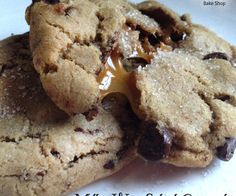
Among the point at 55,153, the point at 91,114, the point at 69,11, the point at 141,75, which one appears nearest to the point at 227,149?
the point at 141,75

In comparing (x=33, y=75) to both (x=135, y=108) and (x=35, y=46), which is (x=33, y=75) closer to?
(x=35, y=46)

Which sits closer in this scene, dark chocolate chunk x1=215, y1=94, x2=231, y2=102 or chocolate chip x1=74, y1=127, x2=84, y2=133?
chocolate chip x1=74, y1=127, x2=84, y2=133

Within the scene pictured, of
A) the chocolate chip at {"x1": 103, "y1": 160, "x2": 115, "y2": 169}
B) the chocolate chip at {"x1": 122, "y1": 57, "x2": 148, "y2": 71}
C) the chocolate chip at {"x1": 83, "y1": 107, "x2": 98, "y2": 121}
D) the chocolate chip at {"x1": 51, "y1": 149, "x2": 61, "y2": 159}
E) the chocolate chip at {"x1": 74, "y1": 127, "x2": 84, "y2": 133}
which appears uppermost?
the chocolate chip at {"x1": 122, "y1": 57, "x2": 148, "y2": 71}

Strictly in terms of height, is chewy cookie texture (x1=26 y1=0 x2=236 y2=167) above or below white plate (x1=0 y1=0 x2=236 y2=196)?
above

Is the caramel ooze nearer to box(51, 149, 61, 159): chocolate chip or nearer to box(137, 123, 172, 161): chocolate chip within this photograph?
box(137, 123, 172, 161): chocolate chip

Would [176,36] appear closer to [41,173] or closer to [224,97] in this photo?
[224,97]

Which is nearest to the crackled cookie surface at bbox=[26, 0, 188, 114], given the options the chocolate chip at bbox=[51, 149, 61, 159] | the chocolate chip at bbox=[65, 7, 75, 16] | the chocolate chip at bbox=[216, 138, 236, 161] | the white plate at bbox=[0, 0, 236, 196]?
the chocolate chip at bbox=[65, 7, 75, 16]

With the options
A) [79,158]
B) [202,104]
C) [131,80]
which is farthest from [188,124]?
[79,158]

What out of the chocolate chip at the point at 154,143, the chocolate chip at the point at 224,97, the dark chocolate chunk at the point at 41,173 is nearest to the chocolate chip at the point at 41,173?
the dark chocolate chunk at the point at 41,173
